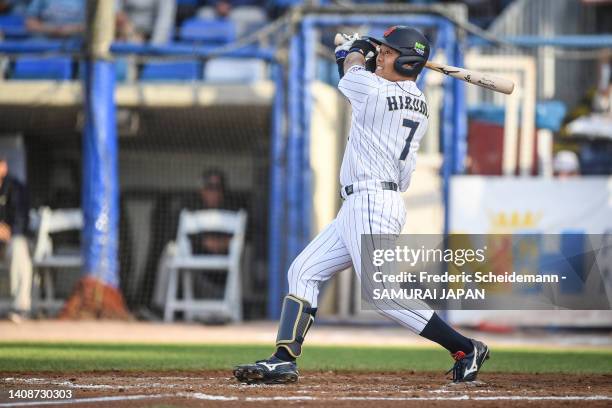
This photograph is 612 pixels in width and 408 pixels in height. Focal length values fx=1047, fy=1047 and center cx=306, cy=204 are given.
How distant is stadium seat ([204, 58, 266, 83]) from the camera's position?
11.9 metres

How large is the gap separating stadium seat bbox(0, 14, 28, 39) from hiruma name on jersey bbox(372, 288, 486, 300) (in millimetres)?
6473

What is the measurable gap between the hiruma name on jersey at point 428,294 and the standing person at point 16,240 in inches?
190

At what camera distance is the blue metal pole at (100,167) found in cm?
1116

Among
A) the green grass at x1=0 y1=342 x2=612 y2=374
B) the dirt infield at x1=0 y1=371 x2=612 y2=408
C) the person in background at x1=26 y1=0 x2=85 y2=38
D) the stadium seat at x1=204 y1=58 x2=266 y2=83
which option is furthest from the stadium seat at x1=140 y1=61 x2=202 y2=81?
the dirt infield at x1=0 y1=371 x2=612 y2=408

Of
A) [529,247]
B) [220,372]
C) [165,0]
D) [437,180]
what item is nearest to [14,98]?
[165,0]

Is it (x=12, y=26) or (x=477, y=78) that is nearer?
(x=477, y=78)

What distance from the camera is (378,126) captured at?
5227 mm

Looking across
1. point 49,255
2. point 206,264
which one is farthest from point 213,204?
point 49,255

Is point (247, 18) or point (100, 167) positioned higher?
point (247, 18)

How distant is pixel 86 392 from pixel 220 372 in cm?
122

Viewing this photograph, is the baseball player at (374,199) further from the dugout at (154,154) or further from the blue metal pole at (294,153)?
the dugout at (154,154)

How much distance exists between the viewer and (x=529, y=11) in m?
13.6

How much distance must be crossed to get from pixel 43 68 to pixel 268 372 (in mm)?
7928

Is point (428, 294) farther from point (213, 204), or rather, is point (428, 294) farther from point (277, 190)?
point (213, 204)
